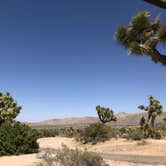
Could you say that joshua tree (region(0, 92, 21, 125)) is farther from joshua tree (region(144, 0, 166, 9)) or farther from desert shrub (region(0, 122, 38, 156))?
joshua tree (region(144, 0, 166, 9))

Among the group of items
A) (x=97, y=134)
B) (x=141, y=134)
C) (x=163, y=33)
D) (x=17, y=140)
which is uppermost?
(x=163, y=33)

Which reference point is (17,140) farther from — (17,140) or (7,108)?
(7,108)

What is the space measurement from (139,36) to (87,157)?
593 cm

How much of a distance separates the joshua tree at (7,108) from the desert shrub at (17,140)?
15.5 metres

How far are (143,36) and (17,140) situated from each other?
10.1 meters

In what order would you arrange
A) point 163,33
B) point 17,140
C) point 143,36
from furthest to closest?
point 17,140
point 143,36
point 163,33

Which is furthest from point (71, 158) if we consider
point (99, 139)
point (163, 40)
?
point (99, 139)

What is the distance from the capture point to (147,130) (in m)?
34.8

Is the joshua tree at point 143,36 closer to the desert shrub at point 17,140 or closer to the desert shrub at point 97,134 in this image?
the desert shrub at point 17,140

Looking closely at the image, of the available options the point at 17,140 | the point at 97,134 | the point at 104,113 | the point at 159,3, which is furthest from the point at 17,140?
the point at 104,113

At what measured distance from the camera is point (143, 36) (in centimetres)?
1366

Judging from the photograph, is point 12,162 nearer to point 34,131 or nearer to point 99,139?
point 34,131

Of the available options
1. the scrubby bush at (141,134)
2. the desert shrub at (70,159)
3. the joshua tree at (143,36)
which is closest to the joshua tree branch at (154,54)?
the joshua tree at (143,36)

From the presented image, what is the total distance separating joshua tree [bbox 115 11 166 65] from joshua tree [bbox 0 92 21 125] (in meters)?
23.8
